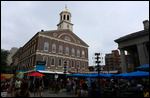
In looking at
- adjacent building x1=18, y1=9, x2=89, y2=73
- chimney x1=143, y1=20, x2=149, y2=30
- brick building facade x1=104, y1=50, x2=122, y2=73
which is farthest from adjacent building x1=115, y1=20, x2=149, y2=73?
brick building facade x1=104, y1=50, x2=122, y2=73

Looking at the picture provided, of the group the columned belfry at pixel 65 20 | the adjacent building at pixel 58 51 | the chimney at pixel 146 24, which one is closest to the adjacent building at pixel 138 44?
the chimney at pixel 146 24

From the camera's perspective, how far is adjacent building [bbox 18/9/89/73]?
95.9 feet

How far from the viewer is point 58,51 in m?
32.5

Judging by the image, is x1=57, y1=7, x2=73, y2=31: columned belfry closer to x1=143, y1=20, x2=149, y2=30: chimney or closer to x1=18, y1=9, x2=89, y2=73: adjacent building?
x1=18, y1=9, x2=89, y2=73: adjacent building

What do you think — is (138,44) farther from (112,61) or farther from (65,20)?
(112,61)

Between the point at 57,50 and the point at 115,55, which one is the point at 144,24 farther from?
the point at 115,55

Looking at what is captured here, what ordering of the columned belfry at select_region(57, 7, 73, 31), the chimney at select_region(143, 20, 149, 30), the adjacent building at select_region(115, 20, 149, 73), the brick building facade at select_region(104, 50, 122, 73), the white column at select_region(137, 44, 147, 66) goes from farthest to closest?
the brick building facade at select_region(104, 50, 122, 73) → the columned belfry at select_region(57, 7, 73, 31) → the chimney at select_region(143, 20, 149, 30) → the adjacent building at select_region(115, 20, 149, 73) → the white column at select_region(137, 44, 147, 66)

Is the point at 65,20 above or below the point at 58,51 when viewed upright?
above

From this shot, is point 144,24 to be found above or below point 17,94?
above

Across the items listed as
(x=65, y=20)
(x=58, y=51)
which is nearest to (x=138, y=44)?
(x=58, y=51)

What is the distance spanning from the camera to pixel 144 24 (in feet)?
56.2

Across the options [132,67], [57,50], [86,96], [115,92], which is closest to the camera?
[86,96]

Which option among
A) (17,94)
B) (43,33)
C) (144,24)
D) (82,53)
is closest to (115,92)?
(17,94)

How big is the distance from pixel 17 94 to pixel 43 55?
26010 millimetres
